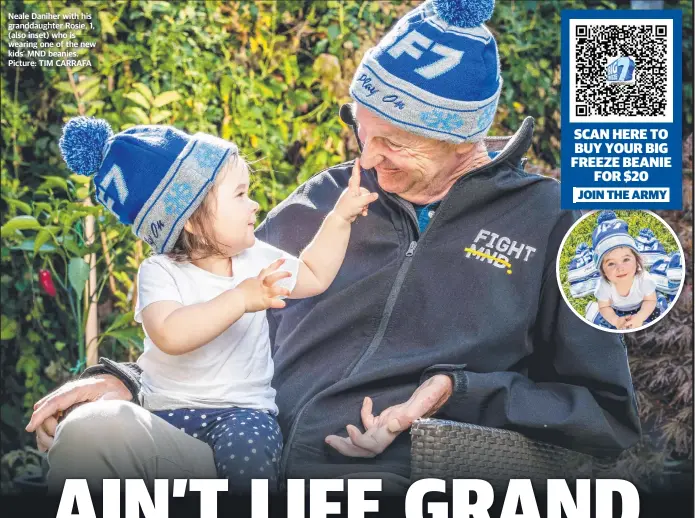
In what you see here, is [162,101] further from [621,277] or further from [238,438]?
[238,438]

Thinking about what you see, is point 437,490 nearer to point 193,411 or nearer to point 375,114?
point 193,411

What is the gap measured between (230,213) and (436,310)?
0.57 metres

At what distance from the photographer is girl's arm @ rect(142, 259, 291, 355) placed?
256 cm

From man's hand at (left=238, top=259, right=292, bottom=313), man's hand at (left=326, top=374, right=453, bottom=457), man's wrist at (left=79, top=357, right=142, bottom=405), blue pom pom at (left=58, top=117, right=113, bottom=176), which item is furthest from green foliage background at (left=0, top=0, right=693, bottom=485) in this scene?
man's hand at (left=238, top=259, right=292, bottom=313)

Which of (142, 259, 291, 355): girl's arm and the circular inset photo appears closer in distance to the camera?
(142, 259, 291, 355): girl's arm

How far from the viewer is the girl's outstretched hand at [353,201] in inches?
112

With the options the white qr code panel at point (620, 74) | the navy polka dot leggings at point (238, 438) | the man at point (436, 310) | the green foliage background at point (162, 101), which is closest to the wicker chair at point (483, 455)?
the man at point (436, 310)

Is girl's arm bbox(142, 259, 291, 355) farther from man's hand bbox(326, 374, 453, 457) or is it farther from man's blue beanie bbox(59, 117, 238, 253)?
man's hand bbox(326, 374, 453, 457)

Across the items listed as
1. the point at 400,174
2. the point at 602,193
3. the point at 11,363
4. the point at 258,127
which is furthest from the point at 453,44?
the point at 11,363

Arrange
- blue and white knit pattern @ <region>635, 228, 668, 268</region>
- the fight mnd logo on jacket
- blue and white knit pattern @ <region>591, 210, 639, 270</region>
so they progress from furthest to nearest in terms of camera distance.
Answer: blue and white knit pattern @ <region>635, 228, 668, 268</region>, blue and white knit pattern @ <region>591, 210, 639, 270</region>, the fight mnd logo on jacket

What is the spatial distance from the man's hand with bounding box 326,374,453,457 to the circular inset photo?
1.36 feet

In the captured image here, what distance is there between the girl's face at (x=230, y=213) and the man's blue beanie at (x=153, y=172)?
0.03 metres

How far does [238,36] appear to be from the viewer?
16.1ft

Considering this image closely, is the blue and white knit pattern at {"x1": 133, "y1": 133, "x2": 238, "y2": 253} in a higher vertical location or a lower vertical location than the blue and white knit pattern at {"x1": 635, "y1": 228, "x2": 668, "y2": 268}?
higher
